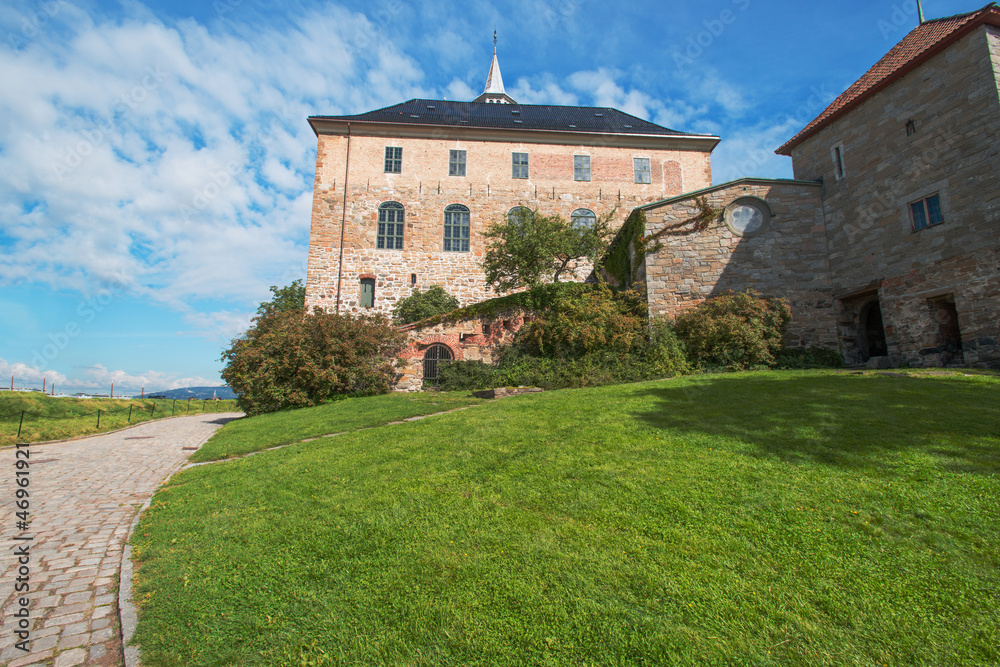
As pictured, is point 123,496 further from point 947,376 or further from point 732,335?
point 947,376

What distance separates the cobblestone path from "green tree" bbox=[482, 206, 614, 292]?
13102 mm

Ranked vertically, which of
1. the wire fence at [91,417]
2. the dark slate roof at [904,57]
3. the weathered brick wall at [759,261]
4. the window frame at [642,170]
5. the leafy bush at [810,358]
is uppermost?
the window frame at [642,170]

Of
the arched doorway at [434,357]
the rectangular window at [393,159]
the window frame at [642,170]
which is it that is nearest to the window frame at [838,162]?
the window frame at [642,170]

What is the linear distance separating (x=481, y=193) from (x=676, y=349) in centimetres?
1720

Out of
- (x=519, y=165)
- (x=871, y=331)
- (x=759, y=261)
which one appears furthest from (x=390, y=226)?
(x=871, y=331)

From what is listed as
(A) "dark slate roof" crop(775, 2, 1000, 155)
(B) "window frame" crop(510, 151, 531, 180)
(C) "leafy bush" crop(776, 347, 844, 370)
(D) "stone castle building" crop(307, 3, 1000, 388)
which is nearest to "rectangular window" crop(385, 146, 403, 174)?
(D) "stone castle building" crop(307, 3, 1000, 388)

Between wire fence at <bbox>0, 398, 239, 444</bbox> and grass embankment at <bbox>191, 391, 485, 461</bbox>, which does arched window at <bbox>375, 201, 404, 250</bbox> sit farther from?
wire fence at <bbox>0, 398, 239, 444</bbox>

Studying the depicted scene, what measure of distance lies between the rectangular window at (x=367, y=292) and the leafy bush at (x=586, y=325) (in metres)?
11.6

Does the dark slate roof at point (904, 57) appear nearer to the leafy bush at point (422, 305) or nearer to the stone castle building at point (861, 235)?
the stone castle building at point (861, 235)

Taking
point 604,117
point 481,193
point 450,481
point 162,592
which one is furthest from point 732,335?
point 604,117

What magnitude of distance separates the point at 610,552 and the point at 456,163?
26.9 metres

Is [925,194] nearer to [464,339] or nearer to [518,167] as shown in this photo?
[464,339]

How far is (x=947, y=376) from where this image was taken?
30.8 ft

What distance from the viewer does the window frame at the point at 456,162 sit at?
89.6 ft
